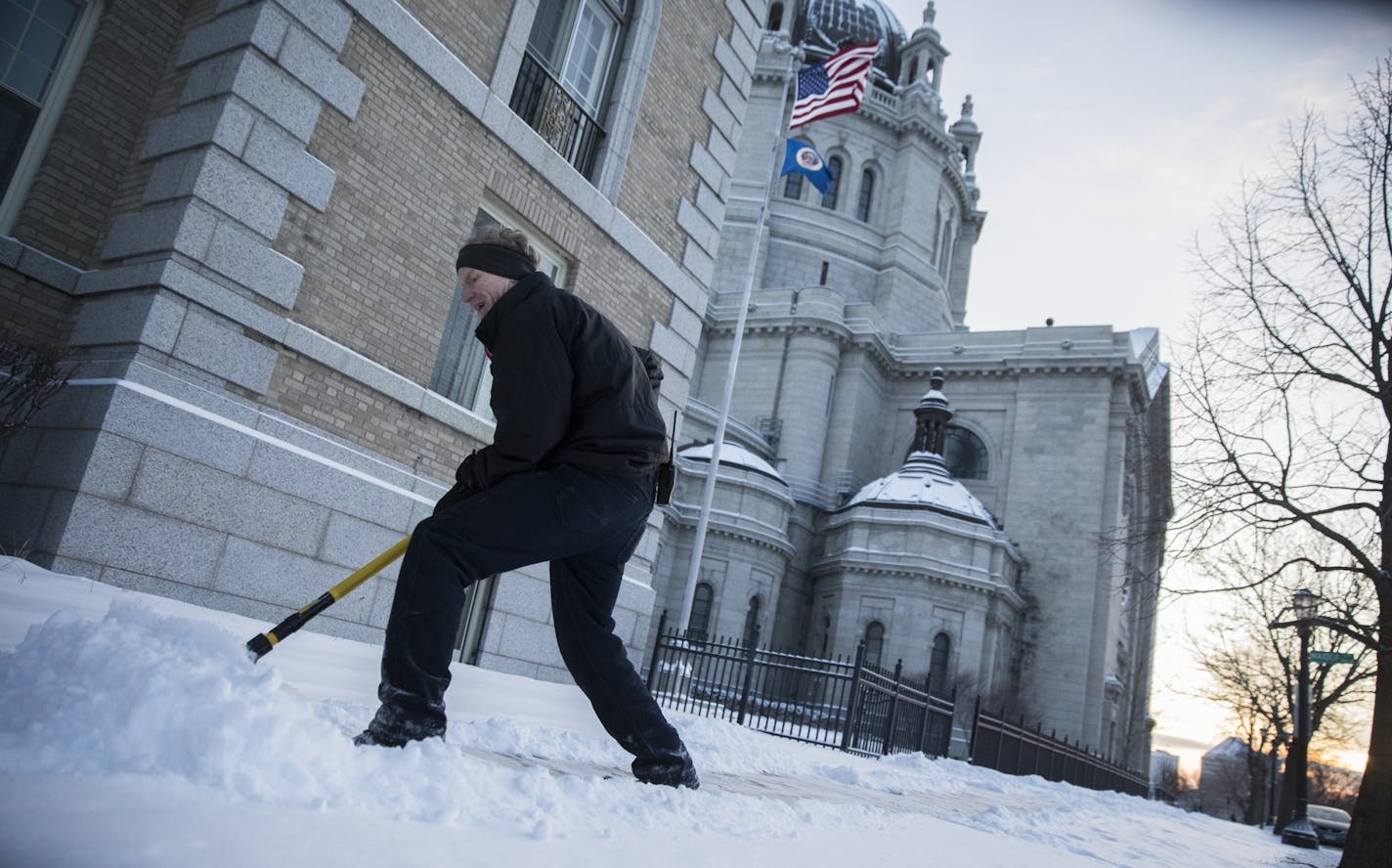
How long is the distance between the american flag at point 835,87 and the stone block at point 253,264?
1507 centimetres

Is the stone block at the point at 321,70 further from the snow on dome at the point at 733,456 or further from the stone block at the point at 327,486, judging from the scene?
the snow on dome at the point at 733,456

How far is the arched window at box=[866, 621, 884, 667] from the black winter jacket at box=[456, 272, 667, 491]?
2891 centimetres

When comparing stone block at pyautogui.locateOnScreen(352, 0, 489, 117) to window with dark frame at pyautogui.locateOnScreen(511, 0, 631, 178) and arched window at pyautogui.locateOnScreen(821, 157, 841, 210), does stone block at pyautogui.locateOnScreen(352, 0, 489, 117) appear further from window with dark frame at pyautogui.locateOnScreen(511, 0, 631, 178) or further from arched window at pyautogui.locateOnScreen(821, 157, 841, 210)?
arched window at pyautogui.locateOnScreen(821, 157, 841, 210)

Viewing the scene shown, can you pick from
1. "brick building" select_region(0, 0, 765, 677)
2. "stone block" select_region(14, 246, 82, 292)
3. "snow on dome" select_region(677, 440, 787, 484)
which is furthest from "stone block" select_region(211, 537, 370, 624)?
"snow on dome" select_region(677, 440, 787, 484)

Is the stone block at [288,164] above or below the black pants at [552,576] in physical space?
above

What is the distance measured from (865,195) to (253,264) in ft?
148

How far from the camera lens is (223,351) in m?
Result: 6.55

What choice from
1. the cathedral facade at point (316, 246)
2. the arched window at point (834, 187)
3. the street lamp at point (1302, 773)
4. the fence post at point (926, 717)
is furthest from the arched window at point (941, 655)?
the arched window at point (834, 187)

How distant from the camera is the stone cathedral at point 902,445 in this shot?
30.7 meters

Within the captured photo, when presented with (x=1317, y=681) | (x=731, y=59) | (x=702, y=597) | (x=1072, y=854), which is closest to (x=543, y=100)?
(x=731, y=59)

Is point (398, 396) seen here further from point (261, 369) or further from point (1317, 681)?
point (1317, 681)

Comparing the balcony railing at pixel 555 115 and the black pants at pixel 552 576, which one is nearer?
the black pants at pixel 552 576

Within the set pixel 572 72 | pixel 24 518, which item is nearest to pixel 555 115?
pixel 572 72

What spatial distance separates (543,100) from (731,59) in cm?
366
